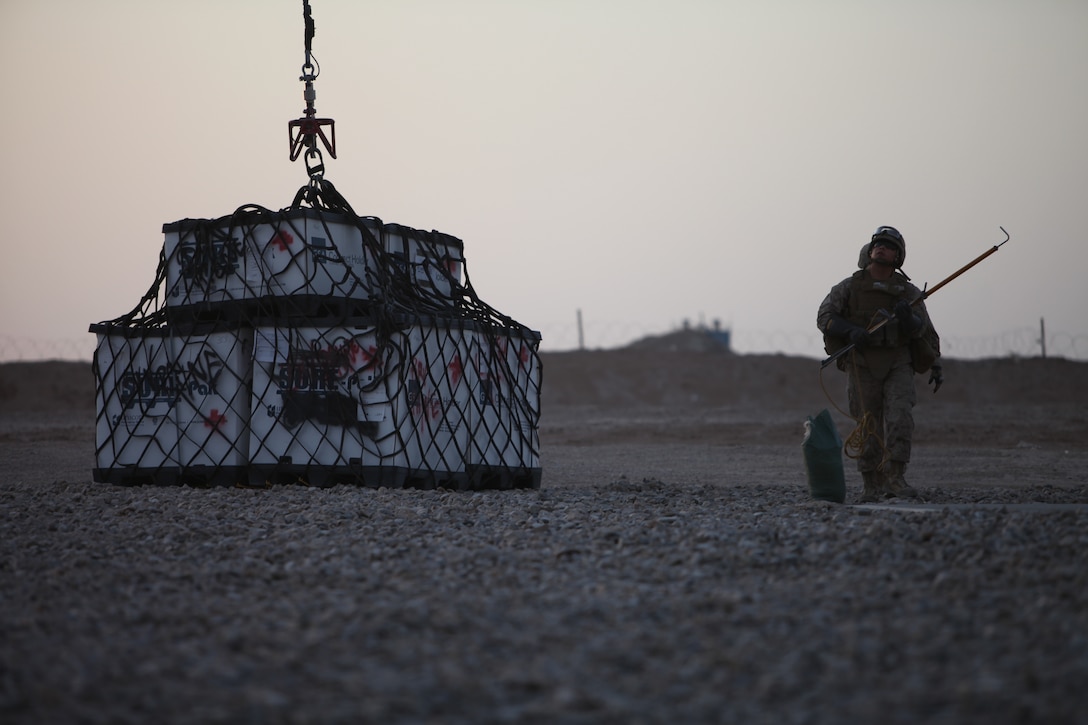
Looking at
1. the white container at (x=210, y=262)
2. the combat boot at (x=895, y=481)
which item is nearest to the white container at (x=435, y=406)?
the white container at (x=210, y=262)

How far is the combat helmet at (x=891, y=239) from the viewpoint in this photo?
8.89 metres

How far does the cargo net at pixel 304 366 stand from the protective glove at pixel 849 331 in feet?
9.58

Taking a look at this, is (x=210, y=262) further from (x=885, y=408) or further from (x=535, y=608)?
(x=535, y=608)

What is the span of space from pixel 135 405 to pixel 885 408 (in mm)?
6026

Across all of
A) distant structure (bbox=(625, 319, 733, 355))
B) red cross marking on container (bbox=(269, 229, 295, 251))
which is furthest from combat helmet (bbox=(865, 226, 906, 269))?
distant structure (bbox=(625, 319, 733, 355))

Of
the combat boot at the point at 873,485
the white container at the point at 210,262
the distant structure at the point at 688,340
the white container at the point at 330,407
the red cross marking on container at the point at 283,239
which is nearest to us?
the combat boot at the point at 873,485

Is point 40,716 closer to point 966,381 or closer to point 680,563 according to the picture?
point 680,563

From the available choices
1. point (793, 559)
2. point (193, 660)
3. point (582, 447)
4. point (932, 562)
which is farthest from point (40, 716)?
point (582, 447)

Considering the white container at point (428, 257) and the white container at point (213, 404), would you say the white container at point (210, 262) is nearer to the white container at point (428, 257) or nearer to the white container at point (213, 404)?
the white container at point (213, 404)

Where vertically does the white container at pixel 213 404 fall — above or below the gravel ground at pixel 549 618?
above

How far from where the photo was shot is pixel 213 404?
963cm

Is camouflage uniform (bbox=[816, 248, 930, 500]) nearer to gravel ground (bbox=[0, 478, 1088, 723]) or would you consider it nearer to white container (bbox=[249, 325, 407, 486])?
gravel ground (bbox=[0, 478, 1088, 723])

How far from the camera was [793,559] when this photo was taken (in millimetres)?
5457

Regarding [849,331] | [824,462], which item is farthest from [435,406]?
[849,331]
